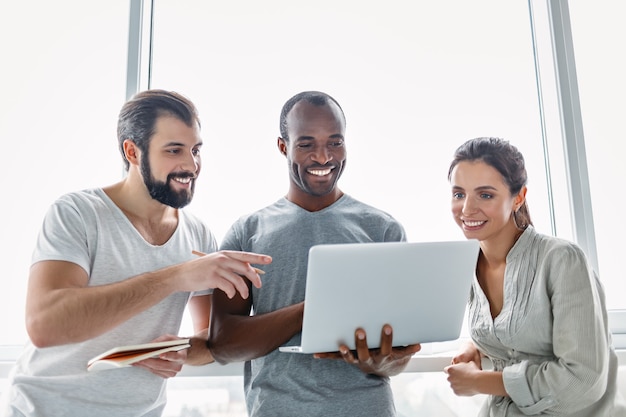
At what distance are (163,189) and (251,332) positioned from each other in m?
0.49

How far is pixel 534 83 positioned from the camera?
2164mm

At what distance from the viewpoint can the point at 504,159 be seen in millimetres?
1425

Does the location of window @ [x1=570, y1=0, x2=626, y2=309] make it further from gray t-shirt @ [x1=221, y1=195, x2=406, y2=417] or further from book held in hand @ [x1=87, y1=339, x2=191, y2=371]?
book held in hand @ [x1=87, y1=339, x2=191, y2=371]

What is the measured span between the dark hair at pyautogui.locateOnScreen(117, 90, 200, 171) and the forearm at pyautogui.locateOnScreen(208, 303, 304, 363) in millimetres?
583

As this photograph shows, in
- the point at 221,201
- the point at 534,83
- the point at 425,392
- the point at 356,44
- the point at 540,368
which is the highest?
the point at 356,44

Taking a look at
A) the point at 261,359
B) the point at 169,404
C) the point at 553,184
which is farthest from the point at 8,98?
the point at 553,184

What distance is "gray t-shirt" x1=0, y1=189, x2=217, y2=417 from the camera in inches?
47.8

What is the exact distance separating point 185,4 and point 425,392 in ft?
5.85

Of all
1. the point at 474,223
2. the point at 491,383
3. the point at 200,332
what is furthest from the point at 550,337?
the point at 200,332

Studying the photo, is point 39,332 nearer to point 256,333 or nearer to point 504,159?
point 256,333

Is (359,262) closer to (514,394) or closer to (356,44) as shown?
(514,394)

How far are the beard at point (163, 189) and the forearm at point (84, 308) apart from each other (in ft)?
0.94

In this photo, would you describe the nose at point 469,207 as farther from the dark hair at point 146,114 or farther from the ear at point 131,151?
the ear at point 131,151

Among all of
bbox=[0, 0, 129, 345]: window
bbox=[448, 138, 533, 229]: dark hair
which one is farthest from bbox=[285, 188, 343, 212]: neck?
bbox=[0, 0, 129, 345]: window
